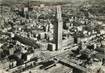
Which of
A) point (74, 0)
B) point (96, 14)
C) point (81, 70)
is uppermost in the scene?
point (74, 0)

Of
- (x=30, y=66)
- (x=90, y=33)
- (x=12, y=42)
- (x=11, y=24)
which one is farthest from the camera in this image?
(x=11, y=24)

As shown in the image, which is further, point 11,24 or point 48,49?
point 11,24

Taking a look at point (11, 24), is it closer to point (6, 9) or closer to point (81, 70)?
point (6, 9)

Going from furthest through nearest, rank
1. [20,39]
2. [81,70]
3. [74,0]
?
[74,0]
[20,39]
[81,70]

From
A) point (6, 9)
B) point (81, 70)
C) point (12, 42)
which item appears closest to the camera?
point (81, 70)

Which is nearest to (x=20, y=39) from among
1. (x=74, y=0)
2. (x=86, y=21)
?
(x=86, y=21)

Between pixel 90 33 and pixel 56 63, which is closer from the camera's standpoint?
pixel 56 63

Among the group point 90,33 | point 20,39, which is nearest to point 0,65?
point 20,39

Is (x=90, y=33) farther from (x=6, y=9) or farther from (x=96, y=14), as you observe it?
(x=6, y=9)

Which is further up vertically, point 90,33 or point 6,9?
point 6,9
